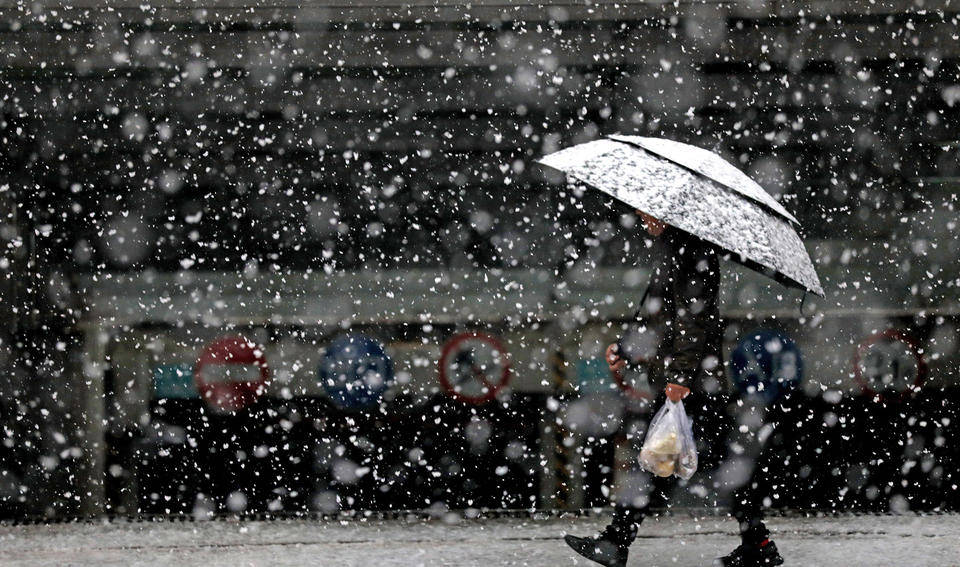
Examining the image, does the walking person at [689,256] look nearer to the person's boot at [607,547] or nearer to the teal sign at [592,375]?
the person's boot at [607,547]

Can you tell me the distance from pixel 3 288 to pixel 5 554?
2.00 m

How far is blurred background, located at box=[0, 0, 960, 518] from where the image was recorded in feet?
22.9

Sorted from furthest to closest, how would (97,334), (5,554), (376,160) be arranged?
(376,160) < (97,334) < (5,554)

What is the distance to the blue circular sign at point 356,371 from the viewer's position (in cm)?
704

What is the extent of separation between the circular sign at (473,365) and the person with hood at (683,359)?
236cm

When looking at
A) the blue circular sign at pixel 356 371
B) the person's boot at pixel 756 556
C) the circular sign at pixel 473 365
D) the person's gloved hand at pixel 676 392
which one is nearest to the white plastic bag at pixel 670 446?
the person's gloved hand at pixel 676 392

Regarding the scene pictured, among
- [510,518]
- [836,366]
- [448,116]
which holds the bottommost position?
[510,518]

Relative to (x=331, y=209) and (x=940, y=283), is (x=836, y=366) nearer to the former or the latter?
(x=940, y=283)

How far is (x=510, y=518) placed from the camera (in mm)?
6184

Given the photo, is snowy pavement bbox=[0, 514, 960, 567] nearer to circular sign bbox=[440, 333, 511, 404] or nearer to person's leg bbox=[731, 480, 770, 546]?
person's leg bbox=[731, 480, 770, 546]

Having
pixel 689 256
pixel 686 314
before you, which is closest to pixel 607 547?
pixel 686 314

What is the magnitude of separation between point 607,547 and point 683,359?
32.1 inches

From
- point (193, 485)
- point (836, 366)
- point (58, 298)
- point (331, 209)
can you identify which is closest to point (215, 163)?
point (331, 209)

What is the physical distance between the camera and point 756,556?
4723 mm
